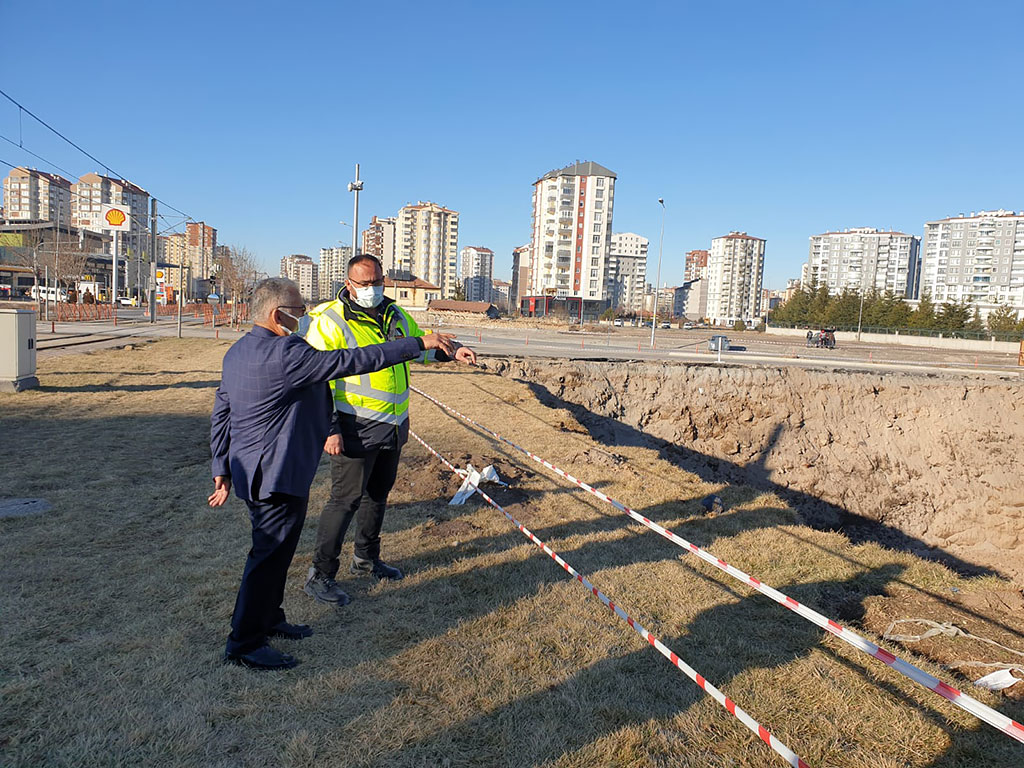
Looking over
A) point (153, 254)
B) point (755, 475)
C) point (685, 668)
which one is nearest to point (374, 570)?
point (685, 668)

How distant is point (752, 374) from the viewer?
20.6m

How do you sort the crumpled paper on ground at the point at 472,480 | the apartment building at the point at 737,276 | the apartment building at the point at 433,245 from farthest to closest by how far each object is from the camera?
the apartment building at the point at 737,276
the apartment building at the point at 433,245
the crumpled paper on ground at the point at 472,480

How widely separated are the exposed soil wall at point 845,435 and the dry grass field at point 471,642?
11357mm

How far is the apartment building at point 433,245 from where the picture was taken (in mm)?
132125

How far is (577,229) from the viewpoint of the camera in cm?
9194

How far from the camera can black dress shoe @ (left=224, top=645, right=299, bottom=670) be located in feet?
10.1

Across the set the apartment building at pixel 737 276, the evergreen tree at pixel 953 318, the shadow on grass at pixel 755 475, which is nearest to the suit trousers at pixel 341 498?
the shadow on grass at pixel 755 475

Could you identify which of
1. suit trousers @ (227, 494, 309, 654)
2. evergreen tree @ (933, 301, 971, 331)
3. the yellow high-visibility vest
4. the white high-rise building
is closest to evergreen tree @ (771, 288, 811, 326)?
evergreen tree @ (933, 301, 971, 331)

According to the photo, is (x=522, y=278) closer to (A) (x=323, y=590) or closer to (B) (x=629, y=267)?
(B) (x=629, y=267)

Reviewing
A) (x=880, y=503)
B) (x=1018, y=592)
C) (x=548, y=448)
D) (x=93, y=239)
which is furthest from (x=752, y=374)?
(x=93, y=239)

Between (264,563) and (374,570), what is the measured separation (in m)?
1.32

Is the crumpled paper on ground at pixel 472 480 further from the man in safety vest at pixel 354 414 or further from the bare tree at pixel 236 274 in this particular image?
the bare tree at pixel 236 274

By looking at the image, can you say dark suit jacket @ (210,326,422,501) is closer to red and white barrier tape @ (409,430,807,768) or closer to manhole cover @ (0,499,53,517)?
red and white barrier tape @ (409,430,807,768)

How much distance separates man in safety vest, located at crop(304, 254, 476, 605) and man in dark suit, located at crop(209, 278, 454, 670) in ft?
2.11
